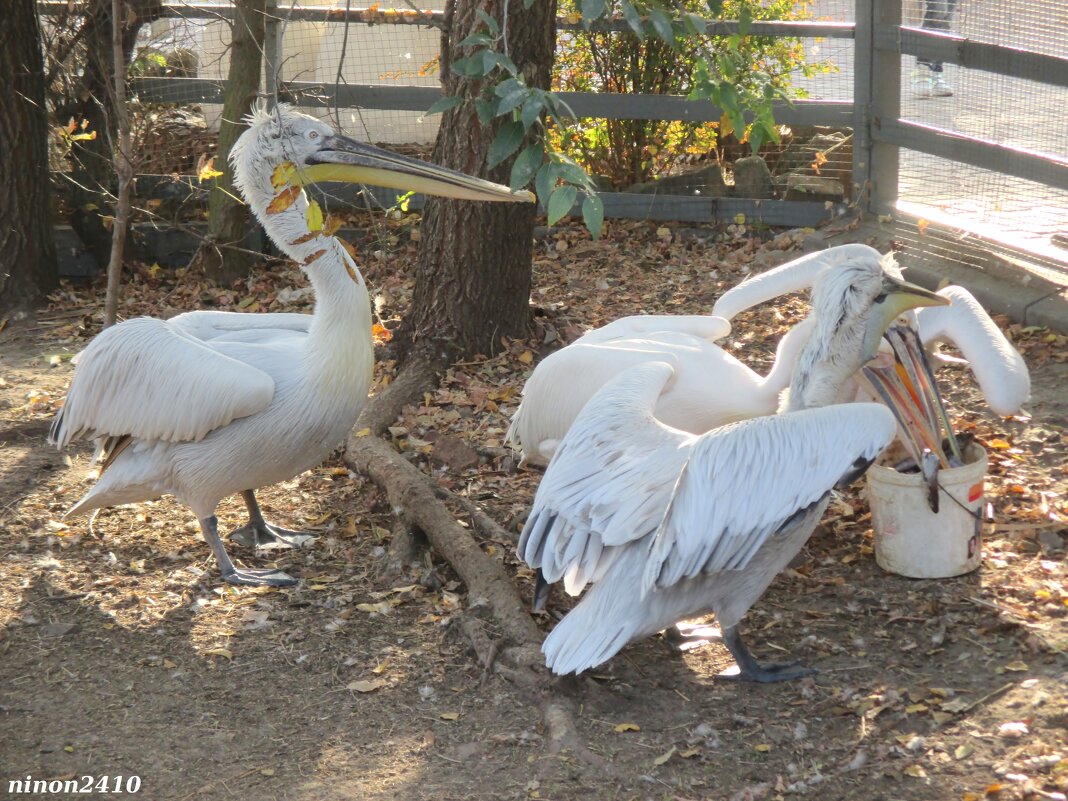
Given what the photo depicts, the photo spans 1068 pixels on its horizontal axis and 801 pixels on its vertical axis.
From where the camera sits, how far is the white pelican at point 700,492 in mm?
2895

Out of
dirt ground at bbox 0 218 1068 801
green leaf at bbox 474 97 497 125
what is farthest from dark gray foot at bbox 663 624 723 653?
green leaf at bbox 474 97 497 125

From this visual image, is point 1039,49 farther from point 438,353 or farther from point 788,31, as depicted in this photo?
point 438,353

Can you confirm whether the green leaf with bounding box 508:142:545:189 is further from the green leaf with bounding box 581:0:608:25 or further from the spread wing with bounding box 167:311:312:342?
the spread wing with bounding box 167:311:312:342

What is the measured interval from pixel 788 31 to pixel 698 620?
4.33 m

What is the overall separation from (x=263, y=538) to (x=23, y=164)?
139 inches

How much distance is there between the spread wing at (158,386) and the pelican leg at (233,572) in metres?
0.34

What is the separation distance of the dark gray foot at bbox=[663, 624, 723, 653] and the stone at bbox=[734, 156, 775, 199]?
A: 4208mm

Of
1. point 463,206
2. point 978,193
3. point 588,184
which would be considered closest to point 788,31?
point 978,193

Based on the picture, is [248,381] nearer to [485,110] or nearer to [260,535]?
[260,535]

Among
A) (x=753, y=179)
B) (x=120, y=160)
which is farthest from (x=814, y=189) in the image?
(x=120, y=160)

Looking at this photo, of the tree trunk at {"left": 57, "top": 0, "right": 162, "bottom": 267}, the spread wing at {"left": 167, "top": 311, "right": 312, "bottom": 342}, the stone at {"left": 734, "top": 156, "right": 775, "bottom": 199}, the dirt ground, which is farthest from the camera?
the stone at {"left": 734, "top": 156, "right": 775, "bottom": 199}

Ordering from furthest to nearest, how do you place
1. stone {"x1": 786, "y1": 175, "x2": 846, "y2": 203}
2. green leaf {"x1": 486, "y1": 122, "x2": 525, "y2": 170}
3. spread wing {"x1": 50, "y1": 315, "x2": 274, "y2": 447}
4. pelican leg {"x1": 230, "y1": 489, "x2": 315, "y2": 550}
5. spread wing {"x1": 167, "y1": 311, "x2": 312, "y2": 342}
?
stone {"x1": 786, "y1": 175, "x2": 846, "y2": 203} < pelican leg {"x1": 230, "y1": 489, "x2": 315, "y2": 550} < spread wing {"x1": 167, "y1": 311, "x2": 312, "y2": 342} < spread wing {"x1": 50, "y1": 315, "x2": 274, "y2": 447} < green leaf {"x1": 486, "y1": 122, "x2": 525, "y2": 170}

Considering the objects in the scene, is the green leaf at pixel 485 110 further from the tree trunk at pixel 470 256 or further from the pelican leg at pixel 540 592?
the tree trunk at pixel 470 256

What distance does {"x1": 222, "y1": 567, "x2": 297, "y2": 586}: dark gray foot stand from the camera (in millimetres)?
3884
